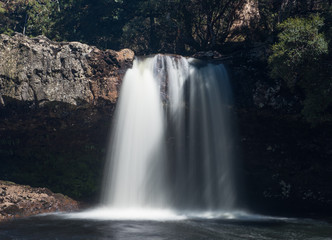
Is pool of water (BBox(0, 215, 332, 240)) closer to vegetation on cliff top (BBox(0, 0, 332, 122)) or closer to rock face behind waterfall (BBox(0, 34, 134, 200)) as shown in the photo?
rock face behind waterfall (BBox(0, 34, 134, 200))

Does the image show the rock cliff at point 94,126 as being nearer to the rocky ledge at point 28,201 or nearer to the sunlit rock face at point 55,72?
the sunlit rock face at point 55,72

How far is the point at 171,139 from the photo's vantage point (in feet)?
68.4

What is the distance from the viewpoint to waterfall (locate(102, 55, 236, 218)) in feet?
66.2

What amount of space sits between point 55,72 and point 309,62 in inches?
525

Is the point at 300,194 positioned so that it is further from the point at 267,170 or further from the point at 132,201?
the point at 132,201

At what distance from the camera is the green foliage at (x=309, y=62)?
17.1m

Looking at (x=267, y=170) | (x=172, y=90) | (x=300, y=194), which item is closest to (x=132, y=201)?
(x=172, y=90)

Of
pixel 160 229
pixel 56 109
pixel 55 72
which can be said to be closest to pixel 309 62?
pixel 160 229

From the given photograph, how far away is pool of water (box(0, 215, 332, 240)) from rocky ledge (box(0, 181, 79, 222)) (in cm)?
152

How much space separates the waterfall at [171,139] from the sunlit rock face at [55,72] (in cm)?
123

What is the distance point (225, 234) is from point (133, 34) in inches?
957

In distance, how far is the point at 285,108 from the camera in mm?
19188

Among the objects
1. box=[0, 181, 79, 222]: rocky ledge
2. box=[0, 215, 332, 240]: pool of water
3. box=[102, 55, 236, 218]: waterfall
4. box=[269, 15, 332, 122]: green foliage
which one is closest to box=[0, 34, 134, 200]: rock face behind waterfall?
box=[0, 181, 79, 222]: rocky ledge

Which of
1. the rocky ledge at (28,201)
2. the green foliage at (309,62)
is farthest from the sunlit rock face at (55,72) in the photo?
the green foliage at (309,62)
